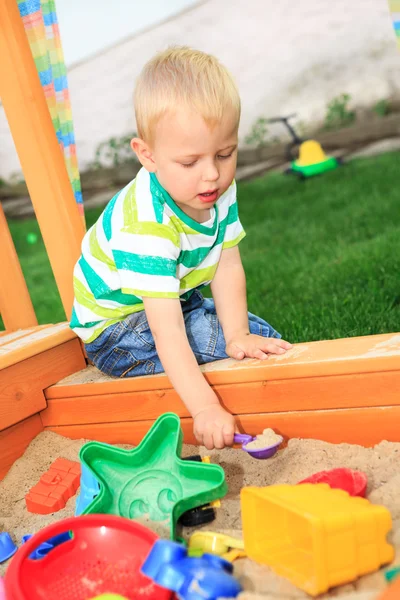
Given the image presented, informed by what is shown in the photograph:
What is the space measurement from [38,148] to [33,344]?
50 centimetres

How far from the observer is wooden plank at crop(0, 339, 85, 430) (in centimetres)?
161

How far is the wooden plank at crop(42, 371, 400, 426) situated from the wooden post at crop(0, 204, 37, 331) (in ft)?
1.36

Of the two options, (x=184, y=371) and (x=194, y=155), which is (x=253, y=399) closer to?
(x=184, y=371)

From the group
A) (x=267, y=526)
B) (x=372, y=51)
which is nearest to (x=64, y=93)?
(x=267, y=526)

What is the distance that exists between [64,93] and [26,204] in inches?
214

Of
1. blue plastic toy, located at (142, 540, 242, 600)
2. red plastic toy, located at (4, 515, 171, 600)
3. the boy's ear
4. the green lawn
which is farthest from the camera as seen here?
the green lawn

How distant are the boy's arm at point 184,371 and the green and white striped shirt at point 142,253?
0.12 ft

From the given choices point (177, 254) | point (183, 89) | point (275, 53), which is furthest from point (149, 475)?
point (275, 53)

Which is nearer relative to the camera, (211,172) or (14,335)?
(211,172)

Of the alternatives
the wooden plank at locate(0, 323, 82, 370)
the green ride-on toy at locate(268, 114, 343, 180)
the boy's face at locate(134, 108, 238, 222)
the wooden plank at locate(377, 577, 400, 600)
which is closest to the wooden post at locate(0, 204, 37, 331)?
the wooden plank at locate(0, 323, 82, 370)

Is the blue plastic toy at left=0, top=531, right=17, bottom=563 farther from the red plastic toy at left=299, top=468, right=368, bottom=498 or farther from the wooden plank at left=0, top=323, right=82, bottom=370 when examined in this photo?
the red plastic toy at left=299, top=468, right=368, bottom=498

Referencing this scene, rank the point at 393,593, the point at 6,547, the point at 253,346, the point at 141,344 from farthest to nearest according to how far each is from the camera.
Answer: the point at 141,344
the point at 253,346
the point at 6,547
the point at 393,593

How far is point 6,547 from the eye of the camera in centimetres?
125

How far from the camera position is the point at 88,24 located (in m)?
6.72
